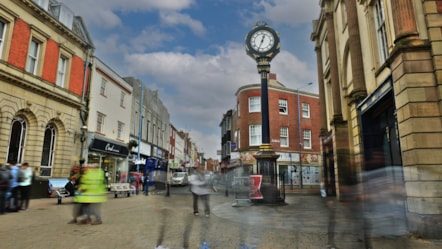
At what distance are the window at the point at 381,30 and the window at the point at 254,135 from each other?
23.7 m

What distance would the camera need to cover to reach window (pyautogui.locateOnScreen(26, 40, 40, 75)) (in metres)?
16.9

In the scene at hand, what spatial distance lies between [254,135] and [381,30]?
24.3 meters

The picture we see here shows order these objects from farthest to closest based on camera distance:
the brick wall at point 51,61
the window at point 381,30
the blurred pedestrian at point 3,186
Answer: the brick wall at point 51,61 < the window at point 381,30 < the blurred pedestrian at point 3,186

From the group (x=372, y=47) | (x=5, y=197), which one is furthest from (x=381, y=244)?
(x=5, y=197)

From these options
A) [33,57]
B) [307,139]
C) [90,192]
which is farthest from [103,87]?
[307,139]

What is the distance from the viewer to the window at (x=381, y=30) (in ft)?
34.8

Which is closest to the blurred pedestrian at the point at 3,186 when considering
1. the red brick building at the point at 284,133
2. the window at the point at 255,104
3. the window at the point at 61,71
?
the window at the point at 61,71

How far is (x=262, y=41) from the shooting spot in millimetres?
16422

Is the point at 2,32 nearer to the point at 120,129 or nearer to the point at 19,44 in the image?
the point at 19,44

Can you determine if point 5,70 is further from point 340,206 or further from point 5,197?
point 340,206

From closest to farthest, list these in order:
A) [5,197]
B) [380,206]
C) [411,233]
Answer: [380,206] < [411,233] < [5,197]

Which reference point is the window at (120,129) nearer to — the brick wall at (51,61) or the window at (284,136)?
the brick wall at (51,61)

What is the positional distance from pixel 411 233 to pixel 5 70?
18279 millimetres

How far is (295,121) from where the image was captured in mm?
36031
